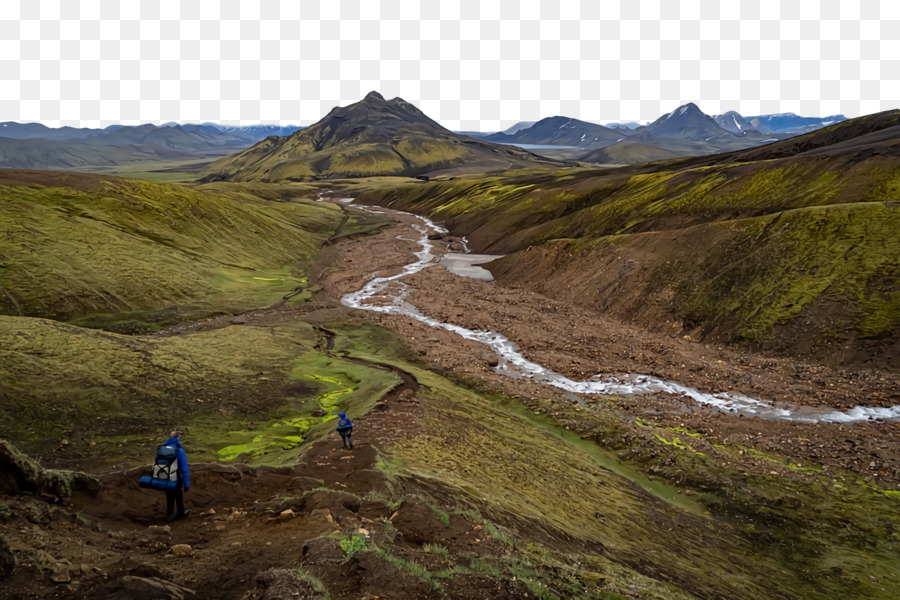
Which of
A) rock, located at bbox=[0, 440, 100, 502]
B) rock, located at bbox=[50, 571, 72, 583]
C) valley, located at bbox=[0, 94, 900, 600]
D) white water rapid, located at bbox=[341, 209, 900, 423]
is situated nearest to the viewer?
rock, located at bbox=[50, 571, 72, 583]

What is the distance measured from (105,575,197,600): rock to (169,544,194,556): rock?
1.94 m

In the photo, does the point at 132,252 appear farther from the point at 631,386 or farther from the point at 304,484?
the point at 631,386

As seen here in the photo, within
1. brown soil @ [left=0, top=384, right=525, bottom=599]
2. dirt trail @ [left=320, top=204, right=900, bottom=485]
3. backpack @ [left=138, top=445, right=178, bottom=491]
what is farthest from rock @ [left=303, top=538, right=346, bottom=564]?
dirt trail @ [left=320, top=204, right=900, bottom=485]

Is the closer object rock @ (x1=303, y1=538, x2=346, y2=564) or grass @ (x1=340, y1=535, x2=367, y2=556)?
rock @ (x1=303, y1=538, x2=346, y2=564)

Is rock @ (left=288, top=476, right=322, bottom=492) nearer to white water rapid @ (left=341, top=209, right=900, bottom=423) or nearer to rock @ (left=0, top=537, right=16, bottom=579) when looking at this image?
rock @ (left=0, top=537, right=16, bottom=579)

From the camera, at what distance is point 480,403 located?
32.5m

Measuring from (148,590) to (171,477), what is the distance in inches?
190

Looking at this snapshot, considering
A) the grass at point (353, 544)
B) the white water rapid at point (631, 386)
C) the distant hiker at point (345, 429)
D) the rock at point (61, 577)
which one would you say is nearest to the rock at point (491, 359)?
the white water rapid at point (631, 386)

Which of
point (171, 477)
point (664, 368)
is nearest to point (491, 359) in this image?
point (664, 368)

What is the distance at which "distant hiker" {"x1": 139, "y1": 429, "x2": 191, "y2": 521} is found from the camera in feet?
45.2

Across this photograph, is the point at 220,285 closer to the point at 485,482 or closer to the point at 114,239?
the point at 114,239

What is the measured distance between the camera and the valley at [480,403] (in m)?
12.7

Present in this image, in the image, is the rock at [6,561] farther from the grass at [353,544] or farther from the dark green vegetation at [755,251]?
the dark green vegetation at [755,251]

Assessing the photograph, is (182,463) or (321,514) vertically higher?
(182,463)
